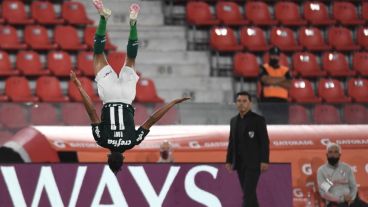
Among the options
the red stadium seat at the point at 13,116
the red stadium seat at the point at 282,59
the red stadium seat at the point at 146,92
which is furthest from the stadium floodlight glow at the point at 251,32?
the red stadium seat at the point at 13,116

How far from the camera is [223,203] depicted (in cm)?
1122

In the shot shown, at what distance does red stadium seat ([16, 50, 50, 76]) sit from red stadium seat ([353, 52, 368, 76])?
580cm

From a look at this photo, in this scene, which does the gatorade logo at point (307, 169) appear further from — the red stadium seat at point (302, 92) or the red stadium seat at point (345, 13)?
the red stadium seat at point (345, 13)

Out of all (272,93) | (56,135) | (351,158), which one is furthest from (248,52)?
(56,135)

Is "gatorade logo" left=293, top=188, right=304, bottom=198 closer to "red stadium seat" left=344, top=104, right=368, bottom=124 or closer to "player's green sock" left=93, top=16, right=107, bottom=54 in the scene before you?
"red stadium seat" left=344, top=104, right=368, bottom=124

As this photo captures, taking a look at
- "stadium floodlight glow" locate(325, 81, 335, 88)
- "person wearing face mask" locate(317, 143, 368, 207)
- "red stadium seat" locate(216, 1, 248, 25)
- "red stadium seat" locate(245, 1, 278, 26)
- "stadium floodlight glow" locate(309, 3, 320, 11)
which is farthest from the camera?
"stadium floodlight glow" locate(309, 3, 320, 11)

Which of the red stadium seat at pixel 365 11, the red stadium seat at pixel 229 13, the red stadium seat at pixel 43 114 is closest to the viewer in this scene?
the red stadium seat at pixel 43 114

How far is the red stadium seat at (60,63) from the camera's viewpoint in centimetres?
1519

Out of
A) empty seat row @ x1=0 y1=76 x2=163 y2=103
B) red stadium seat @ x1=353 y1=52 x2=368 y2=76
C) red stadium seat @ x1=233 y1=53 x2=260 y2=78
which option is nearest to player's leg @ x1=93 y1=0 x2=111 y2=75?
empty seat row @ x1=0 y1=76 x2=163 y2=103

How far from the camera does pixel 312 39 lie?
16625mm

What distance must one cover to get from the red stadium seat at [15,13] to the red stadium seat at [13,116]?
14.3 ft

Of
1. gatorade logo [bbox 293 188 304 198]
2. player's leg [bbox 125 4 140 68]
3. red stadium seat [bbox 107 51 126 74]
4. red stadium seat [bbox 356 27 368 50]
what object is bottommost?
gatorade logo [bbox 293 188 304 198]

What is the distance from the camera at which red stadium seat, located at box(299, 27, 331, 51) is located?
1652 cm

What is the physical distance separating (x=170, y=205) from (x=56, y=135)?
2044 mm
